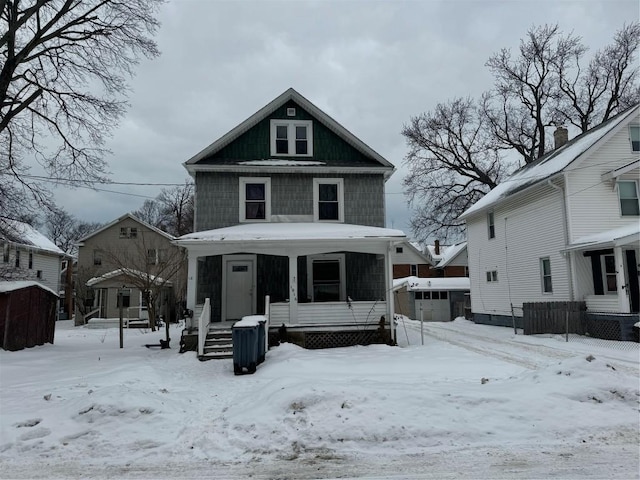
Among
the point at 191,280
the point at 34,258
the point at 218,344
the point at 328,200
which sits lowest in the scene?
the point at 218,344

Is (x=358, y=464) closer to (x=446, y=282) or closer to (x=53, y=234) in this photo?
(x=446, y=282)

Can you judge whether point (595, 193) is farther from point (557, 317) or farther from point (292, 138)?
point (292, 138)

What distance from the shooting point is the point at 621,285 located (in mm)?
14438

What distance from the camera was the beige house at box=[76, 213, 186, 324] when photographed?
30.2m

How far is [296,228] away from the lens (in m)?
15.7

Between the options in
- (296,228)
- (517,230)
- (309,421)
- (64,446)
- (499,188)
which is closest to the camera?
(64,446)

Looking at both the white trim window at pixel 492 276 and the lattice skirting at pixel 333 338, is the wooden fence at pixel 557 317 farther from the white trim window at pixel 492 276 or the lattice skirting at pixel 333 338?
the white trim window at pixel 492 276

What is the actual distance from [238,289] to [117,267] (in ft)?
59.2

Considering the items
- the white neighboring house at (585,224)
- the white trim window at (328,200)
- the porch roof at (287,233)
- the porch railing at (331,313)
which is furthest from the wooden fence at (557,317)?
the white trim window at (328,200)

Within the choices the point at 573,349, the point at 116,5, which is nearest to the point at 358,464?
the point at 573,349

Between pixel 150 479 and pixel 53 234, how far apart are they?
6141 cm

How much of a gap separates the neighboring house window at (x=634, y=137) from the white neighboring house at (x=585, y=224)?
4 cm

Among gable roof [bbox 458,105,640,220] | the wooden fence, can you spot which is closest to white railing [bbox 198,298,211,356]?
the wooden fence

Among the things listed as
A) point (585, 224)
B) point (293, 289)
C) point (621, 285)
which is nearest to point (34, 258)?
point (293, 289)
